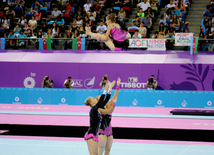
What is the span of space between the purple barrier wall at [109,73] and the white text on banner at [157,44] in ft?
3.40

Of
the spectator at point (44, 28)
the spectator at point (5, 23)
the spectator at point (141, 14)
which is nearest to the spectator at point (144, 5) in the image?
the spectator at point (141, 14)

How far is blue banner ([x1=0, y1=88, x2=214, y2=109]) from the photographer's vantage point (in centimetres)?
1477

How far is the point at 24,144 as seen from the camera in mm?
9117

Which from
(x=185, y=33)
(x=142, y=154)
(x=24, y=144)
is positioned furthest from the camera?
(x=185, y=33)

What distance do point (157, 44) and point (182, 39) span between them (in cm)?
139

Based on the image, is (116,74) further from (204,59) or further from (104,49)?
(204,59)

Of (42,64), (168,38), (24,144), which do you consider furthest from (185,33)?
(24,144)

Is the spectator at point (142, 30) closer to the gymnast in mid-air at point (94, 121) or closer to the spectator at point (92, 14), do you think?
the spectator at point (92, 14)

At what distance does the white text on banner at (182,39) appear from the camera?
53.1ft

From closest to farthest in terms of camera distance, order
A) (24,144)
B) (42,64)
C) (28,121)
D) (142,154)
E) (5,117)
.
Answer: (142,154)
(24,144)
(28,121)
(5,117)
(42,64)

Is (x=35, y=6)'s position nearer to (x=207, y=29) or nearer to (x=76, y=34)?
(x=76, y=34)

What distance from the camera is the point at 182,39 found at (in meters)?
16.4

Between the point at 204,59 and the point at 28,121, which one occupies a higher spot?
the point at 204,59

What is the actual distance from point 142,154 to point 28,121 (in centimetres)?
478
